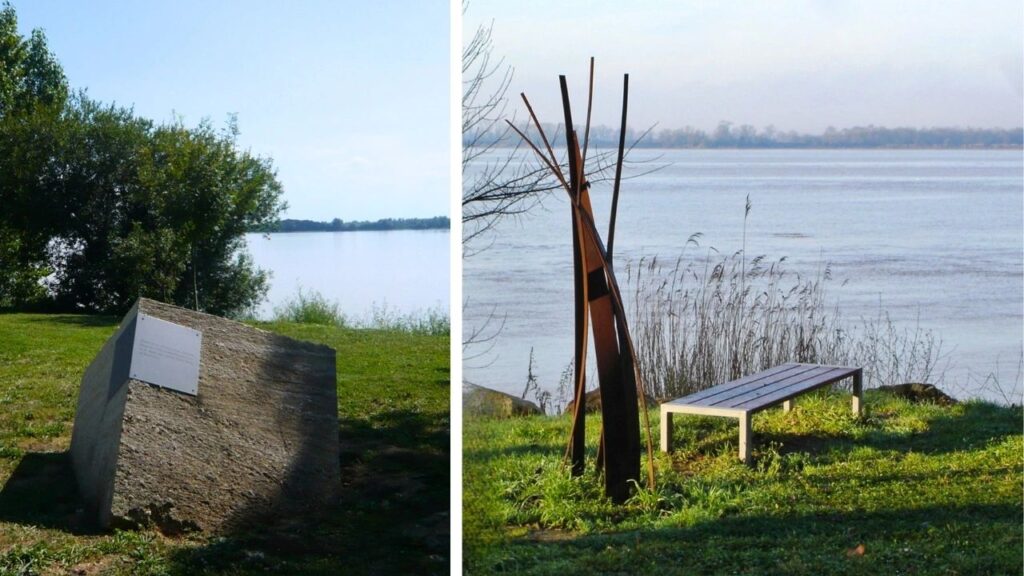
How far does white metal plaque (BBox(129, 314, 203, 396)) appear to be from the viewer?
13.3 ft

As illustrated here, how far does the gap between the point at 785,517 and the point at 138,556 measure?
86.4 inches

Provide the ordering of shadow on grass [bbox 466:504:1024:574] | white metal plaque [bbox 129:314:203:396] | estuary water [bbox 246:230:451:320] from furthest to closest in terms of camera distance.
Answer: estuary water [bbox 246:230:451:320]
white metal plaque [bbox 129:314:203:396]
shadow on grass [bbox 466:504:1024:574]

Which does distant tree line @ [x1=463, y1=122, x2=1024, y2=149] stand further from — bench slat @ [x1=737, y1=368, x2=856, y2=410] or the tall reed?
bench slat @ [x1=737, y1=368, x2=856, y2=410]

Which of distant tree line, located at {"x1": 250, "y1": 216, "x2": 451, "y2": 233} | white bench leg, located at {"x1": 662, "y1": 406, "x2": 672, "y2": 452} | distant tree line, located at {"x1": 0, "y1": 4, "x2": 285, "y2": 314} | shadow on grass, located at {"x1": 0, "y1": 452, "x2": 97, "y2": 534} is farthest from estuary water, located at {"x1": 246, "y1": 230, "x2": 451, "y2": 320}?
white bench leg, located at {"x1": 662, "y1": 406, "x2": 672, "y2": 452}

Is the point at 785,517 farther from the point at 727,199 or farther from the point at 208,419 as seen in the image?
the point at 208,419

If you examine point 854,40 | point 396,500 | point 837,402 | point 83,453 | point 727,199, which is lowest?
point 396,500

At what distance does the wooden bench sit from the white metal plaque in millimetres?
1814

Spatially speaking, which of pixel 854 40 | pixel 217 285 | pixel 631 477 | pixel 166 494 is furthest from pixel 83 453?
pixel 854 40

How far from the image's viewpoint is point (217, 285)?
455cm

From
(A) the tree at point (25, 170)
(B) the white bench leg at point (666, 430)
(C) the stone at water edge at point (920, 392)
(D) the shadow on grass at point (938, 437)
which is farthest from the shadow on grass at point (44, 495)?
(C) the stone at water edge at point (920, 392)

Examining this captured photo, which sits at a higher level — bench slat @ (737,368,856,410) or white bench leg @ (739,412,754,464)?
bench slat @ (737,368,856,410)

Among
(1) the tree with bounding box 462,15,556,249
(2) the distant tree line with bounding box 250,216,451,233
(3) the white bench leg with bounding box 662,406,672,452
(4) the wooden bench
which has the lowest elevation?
(3) the white bench leg with bounding box 662,406,672,452

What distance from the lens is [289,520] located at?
168 inches

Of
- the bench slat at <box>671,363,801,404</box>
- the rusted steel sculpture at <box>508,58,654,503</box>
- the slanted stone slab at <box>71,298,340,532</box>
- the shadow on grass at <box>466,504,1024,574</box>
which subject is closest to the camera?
the shadow on grass at <box>466,504,1024,574</box>
